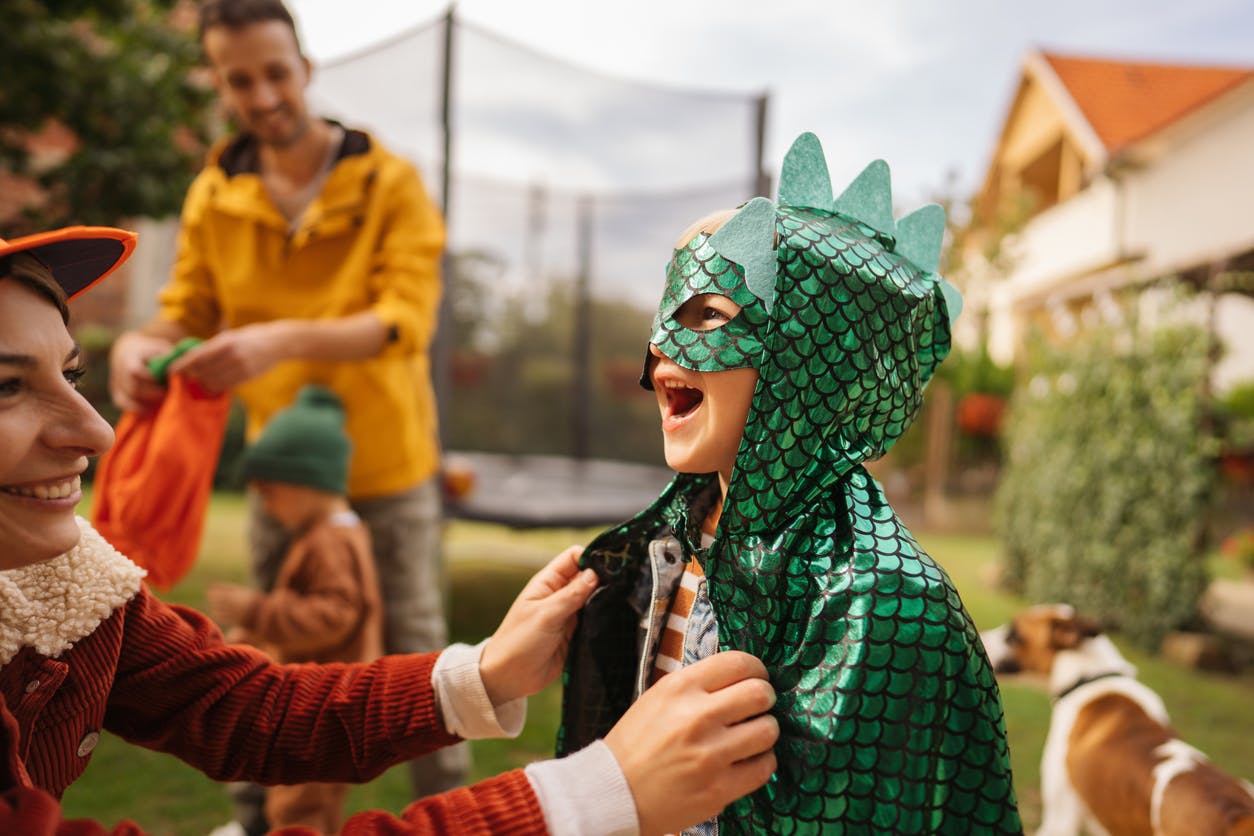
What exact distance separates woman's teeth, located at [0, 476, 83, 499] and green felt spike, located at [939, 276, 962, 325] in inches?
40.7

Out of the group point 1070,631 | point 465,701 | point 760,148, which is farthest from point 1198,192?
point 465,701

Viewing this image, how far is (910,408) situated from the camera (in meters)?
Result: 1.17

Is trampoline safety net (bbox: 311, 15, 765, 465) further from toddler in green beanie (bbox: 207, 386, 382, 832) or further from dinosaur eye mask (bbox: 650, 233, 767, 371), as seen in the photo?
dinosaur eye mask (bbox: 650, 233, 767, 371)

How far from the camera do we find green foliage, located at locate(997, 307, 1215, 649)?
5023 mm

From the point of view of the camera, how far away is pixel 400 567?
2.46 metres

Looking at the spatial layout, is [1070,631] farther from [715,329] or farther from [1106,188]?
[1106,188]

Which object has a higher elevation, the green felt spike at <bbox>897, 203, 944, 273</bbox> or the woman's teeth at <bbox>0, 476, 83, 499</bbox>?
the green felt spike at <bbox>897, 203, 944, 273</bbox>

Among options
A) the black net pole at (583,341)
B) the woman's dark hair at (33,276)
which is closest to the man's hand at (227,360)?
the woman's dark hair at (33,276)

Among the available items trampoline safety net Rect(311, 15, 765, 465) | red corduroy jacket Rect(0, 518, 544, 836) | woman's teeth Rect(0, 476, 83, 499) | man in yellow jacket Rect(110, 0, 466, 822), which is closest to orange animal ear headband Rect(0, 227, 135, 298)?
woman's teeth Rect(0, 476, 83, 499)

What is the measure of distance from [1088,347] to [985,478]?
3801 millimetres

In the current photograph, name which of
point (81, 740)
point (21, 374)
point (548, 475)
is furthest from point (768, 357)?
point (548, 475)

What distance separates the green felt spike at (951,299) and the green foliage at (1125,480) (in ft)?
14.6

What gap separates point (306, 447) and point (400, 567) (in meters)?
0.43

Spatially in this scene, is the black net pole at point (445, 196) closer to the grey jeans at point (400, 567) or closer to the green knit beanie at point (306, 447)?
the grey jeans at point (400, 567)
